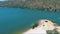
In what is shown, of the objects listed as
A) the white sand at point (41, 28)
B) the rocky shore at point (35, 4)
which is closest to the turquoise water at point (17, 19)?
the white sand at point (41, 28)

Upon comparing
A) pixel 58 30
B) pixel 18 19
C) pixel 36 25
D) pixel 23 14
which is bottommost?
pixel 58 30

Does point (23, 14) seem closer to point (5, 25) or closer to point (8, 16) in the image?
→ point (8, 16)

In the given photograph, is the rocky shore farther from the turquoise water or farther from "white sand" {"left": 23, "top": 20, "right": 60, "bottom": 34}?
"white sand" {"left": 23, "top": 20, "right": 60, "bottom": 34}

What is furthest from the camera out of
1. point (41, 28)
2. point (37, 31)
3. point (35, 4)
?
point (35, 4)

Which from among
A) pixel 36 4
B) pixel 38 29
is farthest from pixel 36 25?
pixel 36 4

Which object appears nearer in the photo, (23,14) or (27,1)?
(23,14)

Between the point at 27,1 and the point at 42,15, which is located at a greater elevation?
the point at 27,1

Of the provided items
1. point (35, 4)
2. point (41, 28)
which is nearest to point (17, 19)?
point (41, 28)

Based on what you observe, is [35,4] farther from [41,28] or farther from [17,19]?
[41,28]
